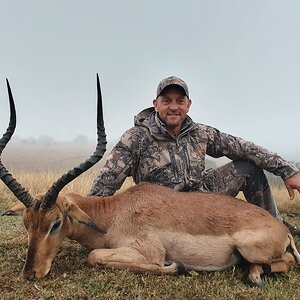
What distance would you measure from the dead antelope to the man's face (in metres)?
1.76

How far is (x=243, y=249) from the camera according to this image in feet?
16.9

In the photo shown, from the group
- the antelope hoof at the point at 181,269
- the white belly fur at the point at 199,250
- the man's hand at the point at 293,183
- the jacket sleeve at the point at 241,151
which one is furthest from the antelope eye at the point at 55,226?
the man's hand at the point at 293,183

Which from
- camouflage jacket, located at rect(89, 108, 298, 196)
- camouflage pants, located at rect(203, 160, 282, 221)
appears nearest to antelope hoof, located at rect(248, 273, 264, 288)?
camouflage jacket, located at rect(89, 108, 298, 196)

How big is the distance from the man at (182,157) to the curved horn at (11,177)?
5.57 feet

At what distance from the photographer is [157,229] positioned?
5.22 meters

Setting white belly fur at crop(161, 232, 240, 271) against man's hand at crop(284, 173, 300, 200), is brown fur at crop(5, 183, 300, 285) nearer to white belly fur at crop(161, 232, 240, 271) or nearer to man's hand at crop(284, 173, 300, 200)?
white belly fur at crop(161, 232, 240, 271)

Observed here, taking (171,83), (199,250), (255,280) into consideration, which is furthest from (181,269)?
(171,83)

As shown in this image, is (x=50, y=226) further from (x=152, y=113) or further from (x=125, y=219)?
(x=152, y=113)

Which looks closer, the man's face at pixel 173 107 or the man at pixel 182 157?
the man at pixel 182 157

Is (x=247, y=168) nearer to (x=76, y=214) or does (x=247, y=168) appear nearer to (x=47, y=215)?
(x=76, y=214)

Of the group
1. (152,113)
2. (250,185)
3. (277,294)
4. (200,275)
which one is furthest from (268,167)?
(277,294)

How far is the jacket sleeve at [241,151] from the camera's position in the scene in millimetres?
7184

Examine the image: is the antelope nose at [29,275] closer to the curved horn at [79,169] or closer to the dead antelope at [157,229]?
the dead antelope at [157,229]

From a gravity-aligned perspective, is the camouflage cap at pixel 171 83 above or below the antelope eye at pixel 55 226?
above
